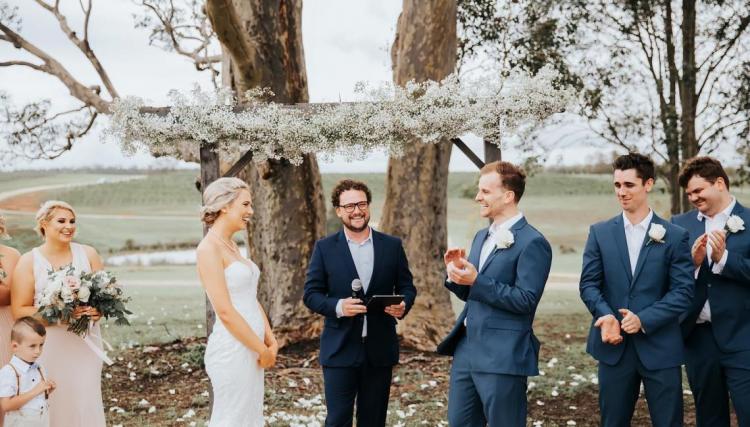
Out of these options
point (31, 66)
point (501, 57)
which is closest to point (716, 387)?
point (501, 57)

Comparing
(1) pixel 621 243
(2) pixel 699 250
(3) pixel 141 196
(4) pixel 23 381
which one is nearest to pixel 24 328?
Result: (4) pixel 23 381

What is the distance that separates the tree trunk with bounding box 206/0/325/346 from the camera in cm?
909

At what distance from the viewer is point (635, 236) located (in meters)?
4.31

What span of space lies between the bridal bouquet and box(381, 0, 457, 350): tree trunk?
218 inches

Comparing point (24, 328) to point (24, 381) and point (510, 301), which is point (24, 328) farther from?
point (510, 301)

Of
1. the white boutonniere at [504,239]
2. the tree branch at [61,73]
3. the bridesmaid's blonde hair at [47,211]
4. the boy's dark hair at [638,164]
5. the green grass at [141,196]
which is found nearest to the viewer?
the white boutonniere at [504,239]

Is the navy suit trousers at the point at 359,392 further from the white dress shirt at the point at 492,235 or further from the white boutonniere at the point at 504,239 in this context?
the white boutonniere at the point at 504,239

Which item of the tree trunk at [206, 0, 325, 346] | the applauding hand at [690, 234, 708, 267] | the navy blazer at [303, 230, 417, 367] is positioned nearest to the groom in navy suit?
the navy blazer at [303, 230, 417, 367]

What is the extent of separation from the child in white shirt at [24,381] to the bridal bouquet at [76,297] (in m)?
0.18

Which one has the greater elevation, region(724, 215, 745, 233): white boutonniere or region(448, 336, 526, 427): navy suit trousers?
region(724, 215, 745, 233): white boutonniere

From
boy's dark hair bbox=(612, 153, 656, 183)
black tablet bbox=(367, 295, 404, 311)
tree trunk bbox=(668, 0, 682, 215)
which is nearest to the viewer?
boy's dark hair bbox=(612, 153, 656, 183)

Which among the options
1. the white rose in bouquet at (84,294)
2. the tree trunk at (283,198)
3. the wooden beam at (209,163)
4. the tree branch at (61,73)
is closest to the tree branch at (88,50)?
the tree branch at (61,73)

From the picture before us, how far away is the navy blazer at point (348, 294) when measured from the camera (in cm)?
463

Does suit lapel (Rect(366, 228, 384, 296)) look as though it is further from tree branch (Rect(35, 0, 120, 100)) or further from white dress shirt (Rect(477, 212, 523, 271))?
tree branch (Rect(35, 0, 120, 100))
